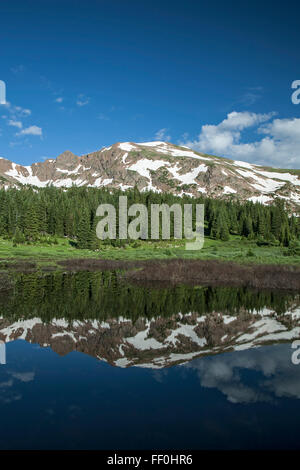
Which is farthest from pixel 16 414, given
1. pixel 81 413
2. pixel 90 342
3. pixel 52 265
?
pixel 52 265

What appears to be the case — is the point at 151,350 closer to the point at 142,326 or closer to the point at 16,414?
the point at 142,326

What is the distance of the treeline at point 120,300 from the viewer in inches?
757

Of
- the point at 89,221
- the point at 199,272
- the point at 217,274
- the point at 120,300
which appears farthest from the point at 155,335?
the point at 89,221

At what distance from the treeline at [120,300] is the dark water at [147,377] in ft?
0.65

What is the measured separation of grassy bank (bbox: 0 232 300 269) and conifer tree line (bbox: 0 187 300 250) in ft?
10.7

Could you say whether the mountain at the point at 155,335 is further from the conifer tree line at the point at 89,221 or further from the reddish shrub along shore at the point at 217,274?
the conifer tree line at the point at 89,221

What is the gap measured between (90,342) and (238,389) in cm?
656

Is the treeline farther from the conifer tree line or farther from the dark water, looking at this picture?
the conifer tree line

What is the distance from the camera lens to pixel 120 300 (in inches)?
920

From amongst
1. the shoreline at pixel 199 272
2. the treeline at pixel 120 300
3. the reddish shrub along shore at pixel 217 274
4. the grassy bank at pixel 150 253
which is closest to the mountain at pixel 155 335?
the treeline at pixel 120 300

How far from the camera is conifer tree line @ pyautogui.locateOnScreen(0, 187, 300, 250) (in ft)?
247

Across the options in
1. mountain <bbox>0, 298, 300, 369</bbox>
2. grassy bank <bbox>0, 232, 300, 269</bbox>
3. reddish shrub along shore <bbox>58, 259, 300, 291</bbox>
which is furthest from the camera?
grassy bank <bbox>0, 232, 300, 269</bbox>

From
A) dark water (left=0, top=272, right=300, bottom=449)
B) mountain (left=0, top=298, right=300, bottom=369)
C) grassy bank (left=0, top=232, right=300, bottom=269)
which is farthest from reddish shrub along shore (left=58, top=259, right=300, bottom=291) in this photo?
mountain (left=0, top=298, right=300, bottom=369)

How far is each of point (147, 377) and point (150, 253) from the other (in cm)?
4935
